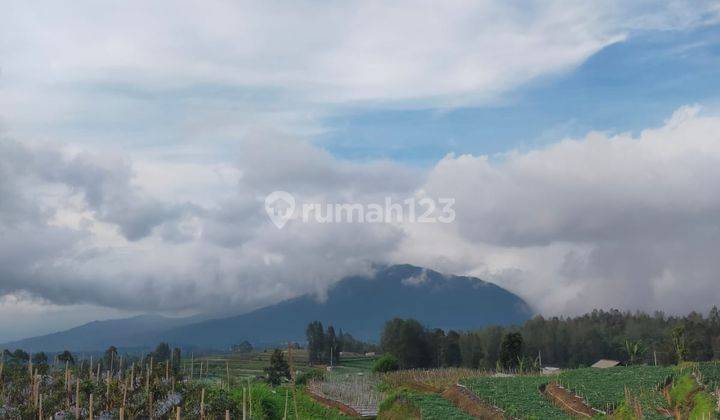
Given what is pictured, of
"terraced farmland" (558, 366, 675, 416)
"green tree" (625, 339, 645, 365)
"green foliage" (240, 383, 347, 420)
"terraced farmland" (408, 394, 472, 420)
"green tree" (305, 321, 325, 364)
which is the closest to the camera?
"terraced farmland" (408, 394, 472, 420)

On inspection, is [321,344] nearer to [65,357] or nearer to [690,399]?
[65,357]

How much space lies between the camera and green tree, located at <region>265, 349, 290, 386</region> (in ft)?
165

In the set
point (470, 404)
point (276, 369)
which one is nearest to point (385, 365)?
point (276, 369)

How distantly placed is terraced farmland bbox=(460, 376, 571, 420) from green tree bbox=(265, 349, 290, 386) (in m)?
20.2

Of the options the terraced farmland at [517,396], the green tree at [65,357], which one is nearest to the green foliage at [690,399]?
the terraced farmland at [517,396]

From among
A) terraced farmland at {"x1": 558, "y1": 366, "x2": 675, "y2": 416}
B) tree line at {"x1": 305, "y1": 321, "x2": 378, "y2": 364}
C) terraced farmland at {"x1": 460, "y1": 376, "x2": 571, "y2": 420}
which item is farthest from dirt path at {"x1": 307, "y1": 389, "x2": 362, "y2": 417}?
tree line at {"x1": 305, "y1": 321, "x2": 378, "y2": 364}

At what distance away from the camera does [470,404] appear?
29.1 metres

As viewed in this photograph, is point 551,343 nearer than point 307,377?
No

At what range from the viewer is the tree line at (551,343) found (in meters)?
69.3

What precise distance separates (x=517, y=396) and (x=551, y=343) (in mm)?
54433

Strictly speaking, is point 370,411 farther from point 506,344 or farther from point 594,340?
point 594,340

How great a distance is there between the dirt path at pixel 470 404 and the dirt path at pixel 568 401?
9.46 feet

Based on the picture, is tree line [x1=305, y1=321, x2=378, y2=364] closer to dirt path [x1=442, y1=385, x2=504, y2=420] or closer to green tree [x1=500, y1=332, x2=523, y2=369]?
green tree [x1=500, y1=332, x2=523, y2=369]

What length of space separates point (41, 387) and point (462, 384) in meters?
17.7
